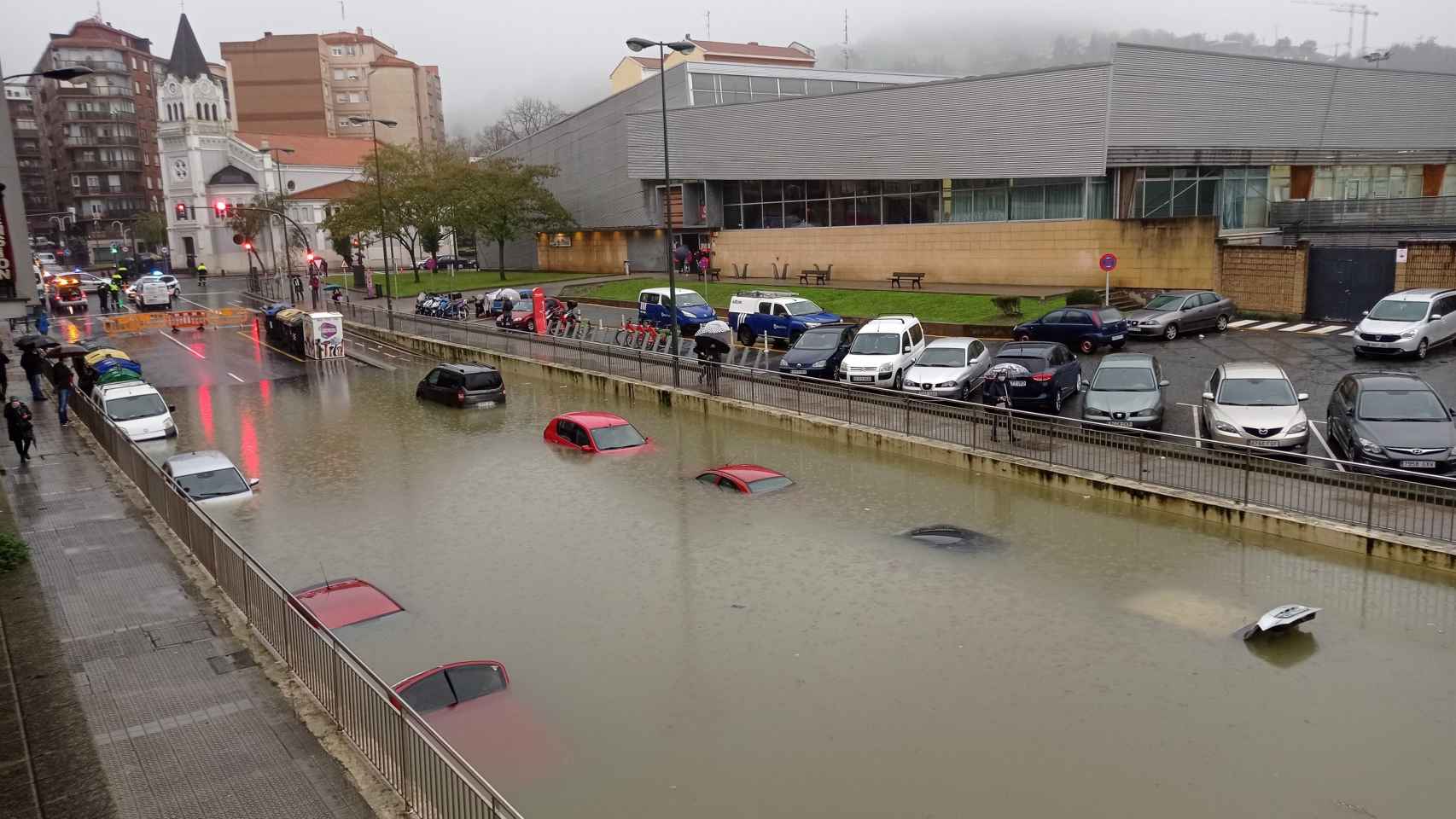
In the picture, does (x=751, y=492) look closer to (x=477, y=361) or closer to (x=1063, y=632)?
(x=1063, y=632)

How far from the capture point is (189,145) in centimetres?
10519

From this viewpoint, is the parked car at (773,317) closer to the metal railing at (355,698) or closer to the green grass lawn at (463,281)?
the metal railing at (355,698)

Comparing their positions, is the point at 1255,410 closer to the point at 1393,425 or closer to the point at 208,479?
the point at 1393,425

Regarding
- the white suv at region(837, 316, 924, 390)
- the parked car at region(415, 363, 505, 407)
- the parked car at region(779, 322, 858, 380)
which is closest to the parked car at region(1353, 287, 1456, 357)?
the white suv at region(837, 316, 924, 390)

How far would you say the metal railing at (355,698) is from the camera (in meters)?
7.90

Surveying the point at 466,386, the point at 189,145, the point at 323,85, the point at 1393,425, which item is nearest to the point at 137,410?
the point at 466,386

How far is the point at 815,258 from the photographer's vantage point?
180 feet

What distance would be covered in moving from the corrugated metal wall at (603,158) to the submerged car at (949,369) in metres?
37.1

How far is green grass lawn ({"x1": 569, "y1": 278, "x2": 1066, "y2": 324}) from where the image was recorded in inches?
1468

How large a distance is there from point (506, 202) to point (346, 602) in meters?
57.4

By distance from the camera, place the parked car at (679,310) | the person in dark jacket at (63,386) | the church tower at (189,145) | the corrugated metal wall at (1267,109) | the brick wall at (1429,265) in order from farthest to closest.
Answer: the church tower at (189,145) < the corrugated metal wall at (1267,109) < the parked car at (679,310) < the brick wall at (1429,265) < the person in dark jacket at (63,386)

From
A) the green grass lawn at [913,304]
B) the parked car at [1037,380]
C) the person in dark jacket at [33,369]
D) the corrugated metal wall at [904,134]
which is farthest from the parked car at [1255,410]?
the person in dark jacket at [33,369]

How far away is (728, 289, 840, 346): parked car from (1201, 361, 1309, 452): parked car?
1580cm

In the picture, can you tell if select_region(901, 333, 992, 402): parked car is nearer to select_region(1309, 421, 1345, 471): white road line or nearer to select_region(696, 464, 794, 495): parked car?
select_region(696, 464, 794, 495): parked car
